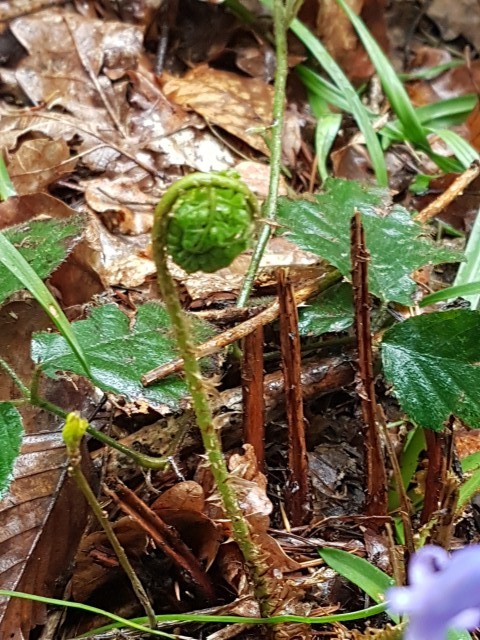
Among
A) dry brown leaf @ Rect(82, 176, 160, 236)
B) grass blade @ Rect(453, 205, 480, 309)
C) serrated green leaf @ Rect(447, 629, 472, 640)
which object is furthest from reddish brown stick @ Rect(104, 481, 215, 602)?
dry brown leaf @ Rect(82, 176, 160, 236)

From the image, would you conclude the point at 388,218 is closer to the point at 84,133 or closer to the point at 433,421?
the point at 433,421

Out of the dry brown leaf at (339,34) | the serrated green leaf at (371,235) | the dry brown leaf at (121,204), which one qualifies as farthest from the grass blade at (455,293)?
the dry brown leaf at (339,34)

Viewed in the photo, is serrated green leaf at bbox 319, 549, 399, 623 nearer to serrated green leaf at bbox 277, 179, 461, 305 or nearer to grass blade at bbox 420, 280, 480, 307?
serrated green leaf at bbox 277, 179, 461, 305

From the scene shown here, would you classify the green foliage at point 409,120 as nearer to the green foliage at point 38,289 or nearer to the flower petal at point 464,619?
the green foliage at point 38,289

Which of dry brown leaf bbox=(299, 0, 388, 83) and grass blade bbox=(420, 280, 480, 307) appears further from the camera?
dry brown leaf bbox=(299, 0, 388, 83)

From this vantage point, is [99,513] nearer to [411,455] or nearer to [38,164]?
[411,455]

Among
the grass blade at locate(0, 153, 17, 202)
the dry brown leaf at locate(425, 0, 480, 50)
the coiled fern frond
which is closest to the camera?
the coiled fern frond

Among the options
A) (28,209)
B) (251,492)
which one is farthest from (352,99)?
(251,492)
